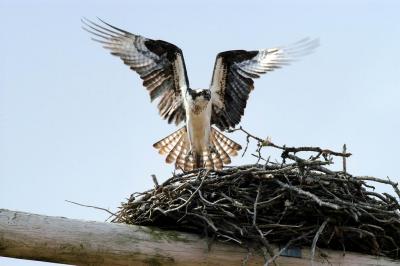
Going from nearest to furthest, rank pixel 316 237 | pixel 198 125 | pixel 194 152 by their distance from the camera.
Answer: pixel 316 237
pixel 198 125
pixel 194 152

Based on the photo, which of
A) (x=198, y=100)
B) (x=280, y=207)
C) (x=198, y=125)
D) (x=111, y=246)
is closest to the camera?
(x=111, y=246)

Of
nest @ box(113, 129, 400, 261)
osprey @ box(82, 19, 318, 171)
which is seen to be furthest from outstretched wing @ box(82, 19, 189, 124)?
nest @ box(113, 129, 400, 261)

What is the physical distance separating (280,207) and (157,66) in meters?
3.35

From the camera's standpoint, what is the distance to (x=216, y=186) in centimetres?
543

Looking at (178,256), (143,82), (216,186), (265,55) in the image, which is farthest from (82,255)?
(265,55)

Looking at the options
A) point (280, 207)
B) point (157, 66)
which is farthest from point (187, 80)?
point (280, 207)

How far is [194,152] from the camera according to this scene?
8336 millimetres

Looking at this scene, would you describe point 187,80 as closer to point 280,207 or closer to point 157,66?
point 157,66

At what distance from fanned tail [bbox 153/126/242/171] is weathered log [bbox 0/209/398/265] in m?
3.15

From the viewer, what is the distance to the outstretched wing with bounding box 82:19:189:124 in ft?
27.1

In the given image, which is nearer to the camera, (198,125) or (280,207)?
(280,207)

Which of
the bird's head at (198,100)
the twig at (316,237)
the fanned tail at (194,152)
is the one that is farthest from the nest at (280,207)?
the fanned tail at (194,152)

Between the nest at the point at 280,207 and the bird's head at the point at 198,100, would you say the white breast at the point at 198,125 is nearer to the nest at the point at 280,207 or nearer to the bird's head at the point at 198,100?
the bird's head at the point at 198,100

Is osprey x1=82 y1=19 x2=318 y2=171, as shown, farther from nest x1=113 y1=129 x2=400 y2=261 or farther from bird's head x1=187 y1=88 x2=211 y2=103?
nest x1=113 y1=129 x2=400 y2=261
